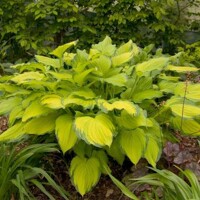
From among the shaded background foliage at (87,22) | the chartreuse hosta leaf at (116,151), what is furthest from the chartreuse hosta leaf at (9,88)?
the shaded background foliage at (87,22)

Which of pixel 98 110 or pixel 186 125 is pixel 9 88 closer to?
pixel 98 110

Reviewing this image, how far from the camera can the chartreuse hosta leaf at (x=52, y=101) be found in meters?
2.61

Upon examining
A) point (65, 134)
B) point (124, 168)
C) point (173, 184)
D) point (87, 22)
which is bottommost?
point (87, 22)

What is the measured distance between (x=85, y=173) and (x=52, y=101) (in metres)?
0.46

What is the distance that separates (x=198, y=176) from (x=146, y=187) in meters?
0.31

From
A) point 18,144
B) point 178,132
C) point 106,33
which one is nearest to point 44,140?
point 18,144

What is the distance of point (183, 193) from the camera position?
233 centimetres

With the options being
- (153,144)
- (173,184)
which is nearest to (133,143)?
(153,144)

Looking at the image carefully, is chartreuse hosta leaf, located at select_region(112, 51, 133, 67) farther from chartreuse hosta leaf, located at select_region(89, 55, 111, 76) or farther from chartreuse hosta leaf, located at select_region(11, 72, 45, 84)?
chartreuse hosta leaf, located at select_region(11, 72, 45, 84)

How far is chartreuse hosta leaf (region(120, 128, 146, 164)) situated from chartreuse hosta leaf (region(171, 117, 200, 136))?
0.28 metres

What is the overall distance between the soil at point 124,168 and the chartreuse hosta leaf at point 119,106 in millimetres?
374

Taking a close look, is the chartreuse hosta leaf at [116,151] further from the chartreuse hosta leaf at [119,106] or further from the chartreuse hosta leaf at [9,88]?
the chartreuse hosta leaf at [9,88]

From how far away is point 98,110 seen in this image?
278 cm

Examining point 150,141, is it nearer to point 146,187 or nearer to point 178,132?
point 146,187
